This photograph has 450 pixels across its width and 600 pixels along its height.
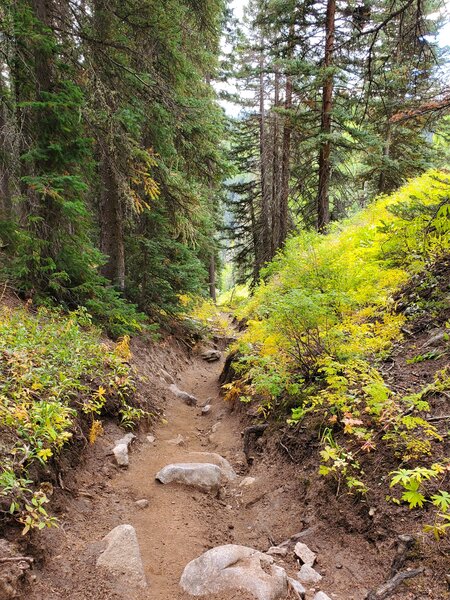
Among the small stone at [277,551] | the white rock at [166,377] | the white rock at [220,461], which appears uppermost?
the small stone at [277,551]

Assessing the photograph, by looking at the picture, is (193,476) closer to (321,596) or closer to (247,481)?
(247,481)

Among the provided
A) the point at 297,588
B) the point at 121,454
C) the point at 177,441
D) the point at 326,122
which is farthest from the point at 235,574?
the point at 326,122

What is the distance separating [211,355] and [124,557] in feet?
34.2

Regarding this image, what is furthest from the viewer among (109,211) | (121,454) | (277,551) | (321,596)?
(109,211)

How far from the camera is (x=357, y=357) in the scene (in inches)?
197

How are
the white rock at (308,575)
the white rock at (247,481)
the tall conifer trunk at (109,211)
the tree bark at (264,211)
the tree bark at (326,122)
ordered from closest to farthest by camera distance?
the white rock at (308,575) → the white rock at (247,481) → the tall conifer trunk at (109,211) → the tree bark at (326,122) → the tree bark at (264,211)

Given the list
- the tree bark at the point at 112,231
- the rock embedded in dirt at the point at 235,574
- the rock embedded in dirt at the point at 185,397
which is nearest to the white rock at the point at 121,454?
the rock embedded in dirt at the point at 235,574

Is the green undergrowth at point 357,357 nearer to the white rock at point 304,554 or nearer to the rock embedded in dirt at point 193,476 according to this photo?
the white rock at point 304,554

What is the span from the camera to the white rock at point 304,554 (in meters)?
3.24

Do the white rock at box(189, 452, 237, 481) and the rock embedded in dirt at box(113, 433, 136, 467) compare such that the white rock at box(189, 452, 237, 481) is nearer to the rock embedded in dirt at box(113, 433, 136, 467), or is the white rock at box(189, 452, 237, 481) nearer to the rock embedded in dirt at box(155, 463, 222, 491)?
the rock embedded in dirt at box(155, 463, 222, 491)

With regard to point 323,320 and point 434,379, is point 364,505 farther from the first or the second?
point 323,320

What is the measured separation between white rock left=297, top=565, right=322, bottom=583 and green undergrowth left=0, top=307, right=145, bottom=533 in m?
2.28

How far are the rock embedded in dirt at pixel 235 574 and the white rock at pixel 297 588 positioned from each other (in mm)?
59

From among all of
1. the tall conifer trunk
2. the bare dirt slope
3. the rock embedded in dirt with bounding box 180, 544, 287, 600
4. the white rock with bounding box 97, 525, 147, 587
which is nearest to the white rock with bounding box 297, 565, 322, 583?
the bare dirt slope
